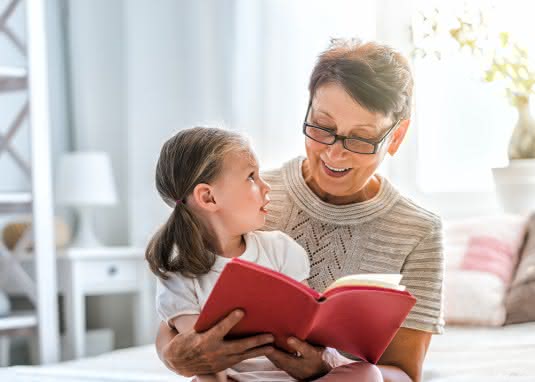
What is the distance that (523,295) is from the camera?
8.71 ft

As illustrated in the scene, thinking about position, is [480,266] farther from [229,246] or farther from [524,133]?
[229,246]

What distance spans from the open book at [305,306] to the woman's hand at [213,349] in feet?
0.05

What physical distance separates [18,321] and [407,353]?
1990 mm

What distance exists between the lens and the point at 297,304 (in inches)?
49.4

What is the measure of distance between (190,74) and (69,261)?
1009 millimetres

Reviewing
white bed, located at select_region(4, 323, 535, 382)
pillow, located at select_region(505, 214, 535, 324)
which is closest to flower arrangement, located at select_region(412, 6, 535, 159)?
pillow, located at select_region(505, 214, 535, 324)

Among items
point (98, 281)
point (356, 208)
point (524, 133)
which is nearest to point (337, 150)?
point (356, 208)

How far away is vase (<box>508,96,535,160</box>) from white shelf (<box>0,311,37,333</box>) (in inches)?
76.3

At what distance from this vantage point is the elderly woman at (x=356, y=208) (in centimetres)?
156

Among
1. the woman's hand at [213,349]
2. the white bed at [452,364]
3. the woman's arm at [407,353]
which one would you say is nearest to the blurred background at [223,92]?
the white bed at [452,364]

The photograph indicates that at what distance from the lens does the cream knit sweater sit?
5.58 ft

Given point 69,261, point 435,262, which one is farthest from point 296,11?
point 435,262

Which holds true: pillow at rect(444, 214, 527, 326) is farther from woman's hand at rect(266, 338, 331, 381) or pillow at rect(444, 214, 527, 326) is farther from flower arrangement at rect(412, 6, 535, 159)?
woman's hand at rect(266, 338, 331, 381)

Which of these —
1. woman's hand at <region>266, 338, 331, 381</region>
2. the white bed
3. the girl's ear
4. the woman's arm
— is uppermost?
the girl's ear
